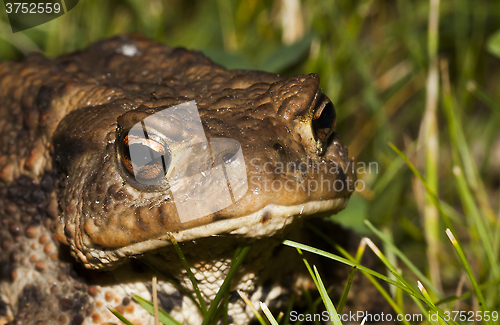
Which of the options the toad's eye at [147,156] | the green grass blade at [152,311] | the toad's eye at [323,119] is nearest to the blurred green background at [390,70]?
the toad's eye at [323,119]

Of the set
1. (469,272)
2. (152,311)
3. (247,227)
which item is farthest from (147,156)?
(469,272)

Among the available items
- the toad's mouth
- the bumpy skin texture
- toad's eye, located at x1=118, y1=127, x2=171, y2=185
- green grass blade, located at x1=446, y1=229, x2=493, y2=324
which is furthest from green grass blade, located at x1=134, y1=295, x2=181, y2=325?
green grass blade, located at x1=446, y1=229, x2=493, y2=324

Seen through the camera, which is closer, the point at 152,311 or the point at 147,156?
the point at 147,156

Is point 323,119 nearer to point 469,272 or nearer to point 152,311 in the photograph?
point 469,272

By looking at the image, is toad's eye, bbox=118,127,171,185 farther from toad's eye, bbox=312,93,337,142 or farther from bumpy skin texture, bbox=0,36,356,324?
toad's eye, bbox=312,93,337,142

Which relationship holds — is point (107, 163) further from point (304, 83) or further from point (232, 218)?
point (304, 83)

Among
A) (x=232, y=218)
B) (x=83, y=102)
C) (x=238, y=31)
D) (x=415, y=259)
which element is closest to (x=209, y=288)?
(x=232, y=218)

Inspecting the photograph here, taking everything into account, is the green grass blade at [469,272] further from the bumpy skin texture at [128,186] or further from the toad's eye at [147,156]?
the toad's eye at [147,156]

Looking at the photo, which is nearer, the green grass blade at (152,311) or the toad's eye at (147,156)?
the toad's eye at (147,156)

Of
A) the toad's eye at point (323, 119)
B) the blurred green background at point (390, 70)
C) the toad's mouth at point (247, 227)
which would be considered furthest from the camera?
the blurred green background at point (390, 70)
